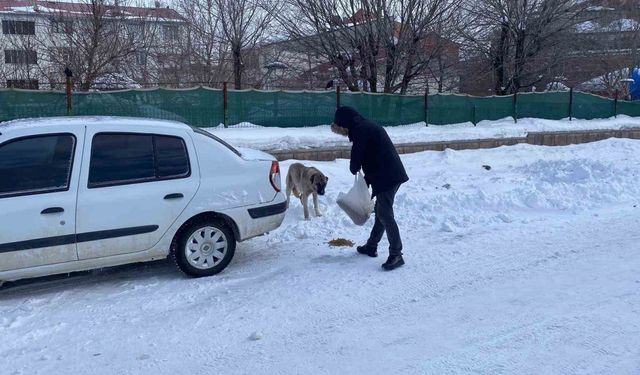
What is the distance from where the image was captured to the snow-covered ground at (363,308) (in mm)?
3914

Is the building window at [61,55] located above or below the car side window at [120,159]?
above

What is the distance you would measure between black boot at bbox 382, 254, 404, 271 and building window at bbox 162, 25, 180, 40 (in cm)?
2732

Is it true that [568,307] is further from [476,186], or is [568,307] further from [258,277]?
[476,186]

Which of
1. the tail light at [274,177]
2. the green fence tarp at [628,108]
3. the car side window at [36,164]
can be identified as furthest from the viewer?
the green fence tarp at [628,108]

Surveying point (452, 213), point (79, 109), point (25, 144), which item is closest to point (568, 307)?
point (452, 213)

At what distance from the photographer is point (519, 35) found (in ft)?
82.4

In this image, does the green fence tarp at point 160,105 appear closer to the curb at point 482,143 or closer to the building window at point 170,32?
the curb at point 482,143

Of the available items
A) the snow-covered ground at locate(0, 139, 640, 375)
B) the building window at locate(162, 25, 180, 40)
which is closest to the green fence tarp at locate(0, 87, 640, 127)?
the snow-covered ground at locate(0, 139, 640, 375)

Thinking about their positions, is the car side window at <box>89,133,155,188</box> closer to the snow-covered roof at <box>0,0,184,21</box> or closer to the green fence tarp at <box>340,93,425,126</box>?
the green fence tarp at <box>340,93,425,126</box>

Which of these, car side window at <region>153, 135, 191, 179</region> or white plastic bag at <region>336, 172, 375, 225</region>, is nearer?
car side window at <region>153, 135, 191, 179</region>

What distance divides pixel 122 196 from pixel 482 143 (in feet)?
43.0

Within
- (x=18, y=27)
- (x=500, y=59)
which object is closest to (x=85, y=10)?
(x=18, y=27)

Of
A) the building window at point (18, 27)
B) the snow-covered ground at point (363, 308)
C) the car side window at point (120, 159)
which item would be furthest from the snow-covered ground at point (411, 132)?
the building window at point (18, 27)

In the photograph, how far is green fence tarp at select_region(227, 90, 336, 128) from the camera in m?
15.1
